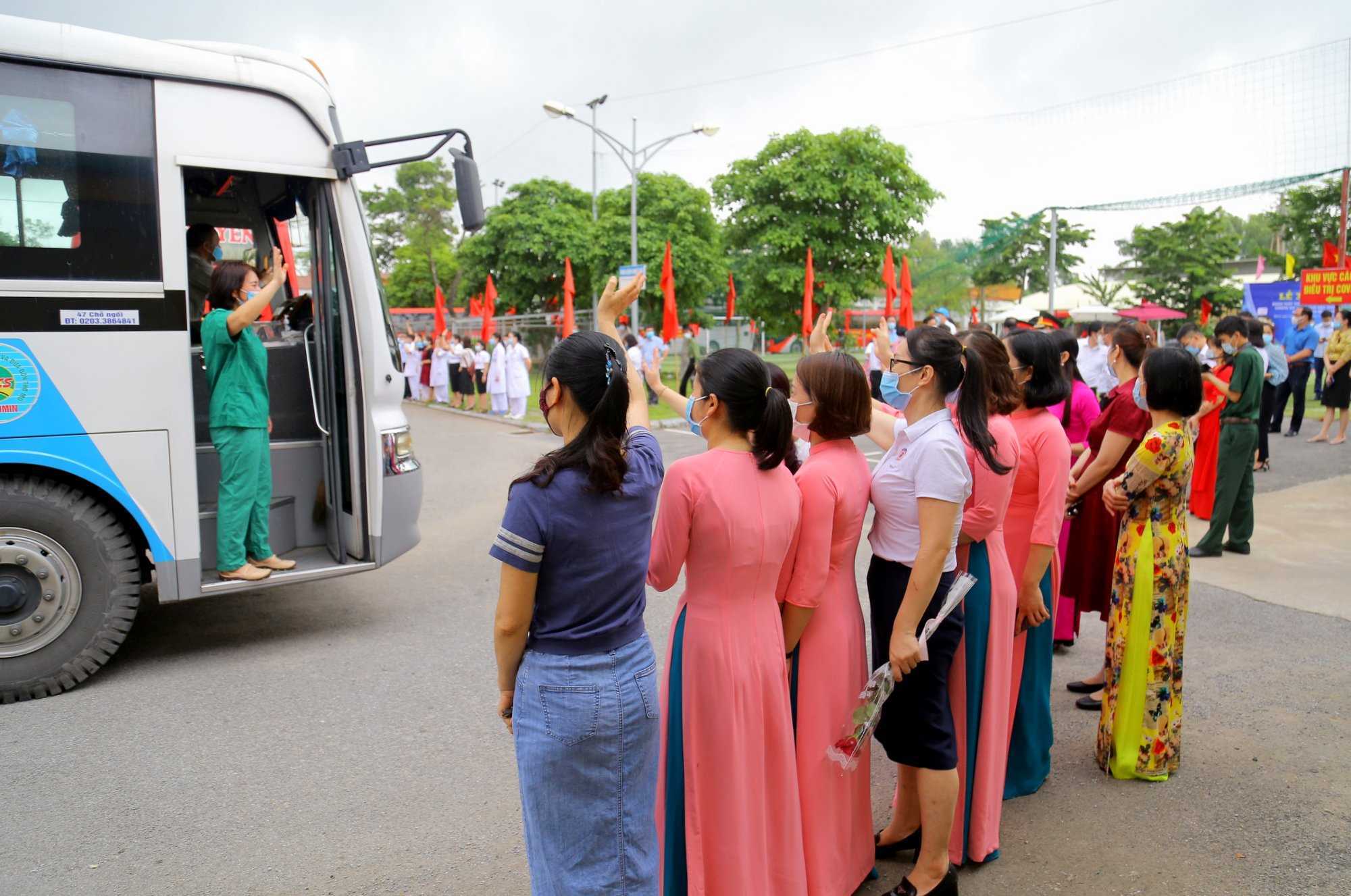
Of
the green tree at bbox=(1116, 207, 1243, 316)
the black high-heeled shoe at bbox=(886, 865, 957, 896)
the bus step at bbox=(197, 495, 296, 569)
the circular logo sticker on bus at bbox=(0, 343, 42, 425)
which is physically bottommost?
the black high-heeled shoe at bbox=(886, 865, 957, 896)

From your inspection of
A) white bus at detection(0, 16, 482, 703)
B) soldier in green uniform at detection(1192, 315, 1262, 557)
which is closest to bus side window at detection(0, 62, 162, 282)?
white bus at detection(0, 16, 482, 703)

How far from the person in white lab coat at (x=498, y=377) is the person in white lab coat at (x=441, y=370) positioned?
3346 mm

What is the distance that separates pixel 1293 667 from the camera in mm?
5250

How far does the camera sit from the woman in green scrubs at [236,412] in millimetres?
5281

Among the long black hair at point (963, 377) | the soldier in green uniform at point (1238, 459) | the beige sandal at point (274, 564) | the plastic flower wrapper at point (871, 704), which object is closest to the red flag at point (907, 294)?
the soldier in green uniform at point (1238, 459)

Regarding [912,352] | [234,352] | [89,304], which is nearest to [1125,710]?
[912,352]

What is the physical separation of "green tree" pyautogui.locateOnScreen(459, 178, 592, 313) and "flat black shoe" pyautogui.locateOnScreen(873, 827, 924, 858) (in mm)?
34335

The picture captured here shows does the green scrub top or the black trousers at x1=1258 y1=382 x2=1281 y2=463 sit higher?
the green scrub top

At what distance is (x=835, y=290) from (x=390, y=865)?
96.0ft

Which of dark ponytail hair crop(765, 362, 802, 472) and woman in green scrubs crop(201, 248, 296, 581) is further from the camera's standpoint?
woman in green scrubs crop(201, 248, 296, 581)

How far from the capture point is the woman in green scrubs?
5.28m

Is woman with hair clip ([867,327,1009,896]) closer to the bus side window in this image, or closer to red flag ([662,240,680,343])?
the bus side window

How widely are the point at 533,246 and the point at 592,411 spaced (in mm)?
35938

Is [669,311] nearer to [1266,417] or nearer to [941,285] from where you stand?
[1266,417]
